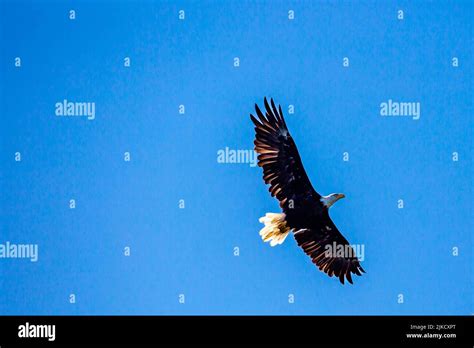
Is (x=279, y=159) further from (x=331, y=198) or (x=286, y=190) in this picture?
(x=331, y=198)

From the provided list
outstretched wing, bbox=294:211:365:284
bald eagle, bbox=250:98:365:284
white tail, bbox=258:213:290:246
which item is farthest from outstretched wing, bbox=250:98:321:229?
outstretched wing, bbox=294:211:365:284

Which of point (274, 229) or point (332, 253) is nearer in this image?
point (274, 229)

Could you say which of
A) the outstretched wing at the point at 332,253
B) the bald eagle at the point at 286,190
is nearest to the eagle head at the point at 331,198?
the bald eagle at the point at 286,190

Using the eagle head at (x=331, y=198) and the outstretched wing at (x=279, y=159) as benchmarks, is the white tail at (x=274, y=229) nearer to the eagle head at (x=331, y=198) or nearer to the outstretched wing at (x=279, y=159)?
the outstretched wing at (x=279, y=159)

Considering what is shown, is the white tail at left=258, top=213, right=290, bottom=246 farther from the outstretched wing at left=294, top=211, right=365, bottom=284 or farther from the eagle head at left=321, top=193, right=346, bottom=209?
the eagle head at left=321, top=193, right=346, bottom=209

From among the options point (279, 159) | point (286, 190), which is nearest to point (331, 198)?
point (286, 190)
